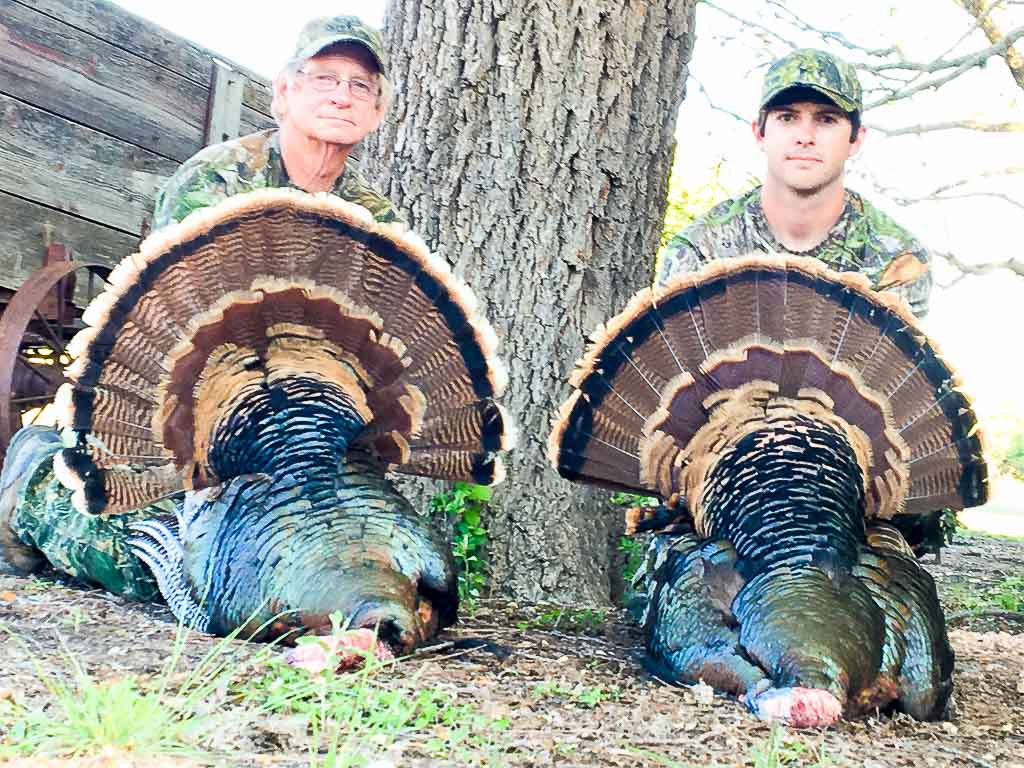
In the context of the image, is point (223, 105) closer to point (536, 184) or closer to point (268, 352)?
point (536, 184)

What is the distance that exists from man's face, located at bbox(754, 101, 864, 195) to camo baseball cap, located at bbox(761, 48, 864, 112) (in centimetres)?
4

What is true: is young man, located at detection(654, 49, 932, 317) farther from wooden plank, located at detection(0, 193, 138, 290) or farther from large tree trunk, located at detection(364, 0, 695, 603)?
wooden plank, located at detection(0, 193, 138, 290)

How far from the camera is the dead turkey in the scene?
2498 mm

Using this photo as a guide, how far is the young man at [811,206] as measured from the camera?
126 inches

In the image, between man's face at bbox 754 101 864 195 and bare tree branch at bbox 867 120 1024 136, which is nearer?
man's face at bbox 754 101 864 195

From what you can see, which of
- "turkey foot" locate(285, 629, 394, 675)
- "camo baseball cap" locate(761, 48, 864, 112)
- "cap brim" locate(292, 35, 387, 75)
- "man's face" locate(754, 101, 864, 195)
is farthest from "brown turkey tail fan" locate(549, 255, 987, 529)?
"cap brim" locate(292, 35, 387, 75)

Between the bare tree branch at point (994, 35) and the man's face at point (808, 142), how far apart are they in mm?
3179

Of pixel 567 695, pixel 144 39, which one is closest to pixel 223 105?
pixel 144 39

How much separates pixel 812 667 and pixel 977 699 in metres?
0.80

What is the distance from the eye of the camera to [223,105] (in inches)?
234

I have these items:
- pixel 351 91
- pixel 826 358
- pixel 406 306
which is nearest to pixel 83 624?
pixel 406 306

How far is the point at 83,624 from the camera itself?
284 centimetres

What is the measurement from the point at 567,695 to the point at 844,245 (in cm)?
164

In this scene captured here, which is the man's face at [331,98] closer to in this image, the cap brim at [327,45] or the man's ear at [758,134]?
the cap brim at [327,45]
